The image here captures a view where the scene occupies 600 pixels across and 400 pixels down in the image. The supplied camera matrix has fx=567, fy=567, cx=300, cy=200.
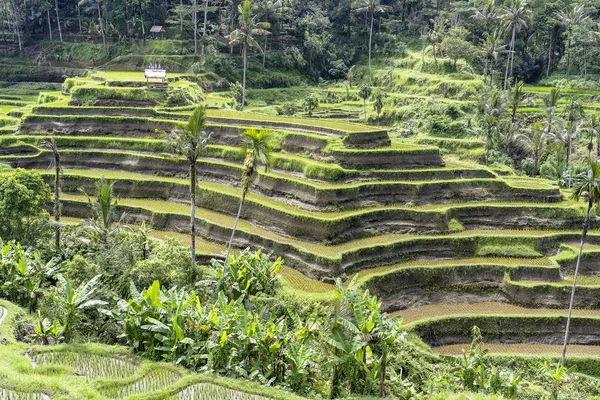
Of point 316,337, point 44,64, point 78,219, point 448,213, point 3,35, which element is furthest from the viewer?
point 3,35

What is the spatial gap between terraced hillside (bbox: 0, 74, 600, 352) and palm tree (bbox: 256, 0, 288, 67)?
29.7 metres

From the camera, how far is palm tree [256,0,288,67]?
66.2 metres

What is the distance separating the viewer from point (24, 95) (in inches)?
2349

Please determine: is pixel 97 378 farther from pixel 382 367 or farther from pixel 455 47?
pixel 455 47

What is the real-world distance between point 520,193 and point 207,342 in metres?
23.5

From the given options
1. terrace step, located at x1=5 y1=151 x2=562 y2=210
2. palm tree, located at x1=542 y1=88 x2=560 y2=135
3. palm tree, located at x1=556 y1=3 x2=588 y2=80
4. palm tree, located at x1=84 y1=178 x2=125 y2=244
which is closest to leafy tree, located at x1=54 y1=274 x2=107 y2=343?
palm tree, located at x1=84 y1=178 x2=125 y2=244

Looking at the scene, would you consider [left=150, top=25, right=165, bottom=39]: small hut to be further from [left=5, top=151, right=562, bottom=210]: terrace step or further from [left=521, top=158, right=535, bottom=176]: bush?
[left=521, top=158, right=535, bottom=176]: bush

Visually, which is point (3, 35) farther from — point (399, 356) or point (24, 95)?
point (399, 356)

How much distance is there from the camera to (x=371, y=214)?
1188 inches

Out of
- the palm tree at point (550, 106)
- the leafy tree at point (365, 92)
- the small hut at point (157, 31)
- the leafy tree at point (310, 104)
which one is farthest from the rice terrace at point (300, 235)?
the small hut at point (157, 31)

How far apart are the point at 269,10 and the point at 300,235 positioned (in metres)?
45.1

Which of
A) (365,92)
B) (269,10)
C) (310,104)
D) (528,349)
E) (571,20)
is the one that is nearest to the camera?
(528,349)

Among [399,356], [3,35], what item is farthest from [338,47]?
[399,356]

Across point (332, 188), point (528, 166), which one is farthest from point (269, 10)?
point (332, 188)
